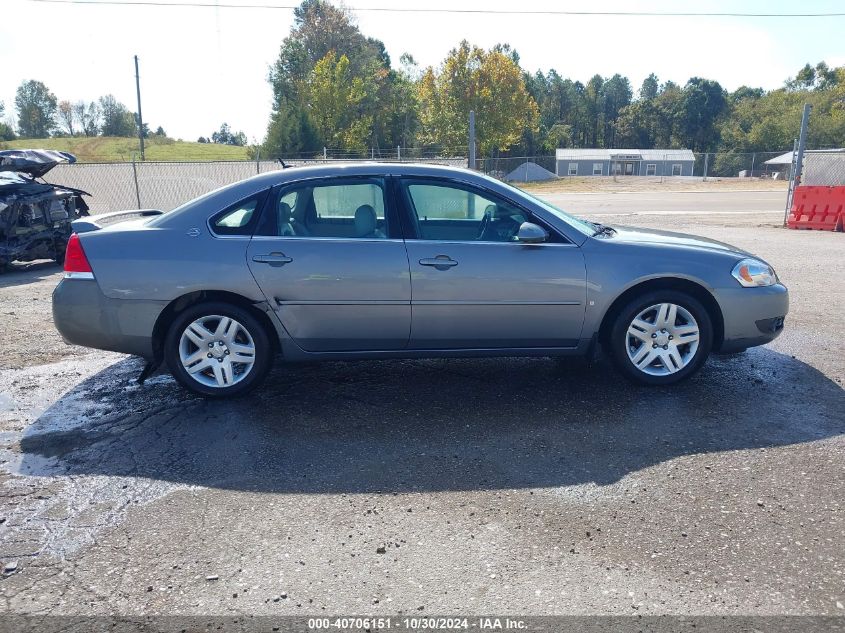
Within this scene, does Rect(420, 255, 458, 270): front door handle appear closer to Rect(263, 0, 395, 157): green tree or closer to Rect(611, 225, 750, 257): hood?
Rect(611, 225, 750, 257): hood

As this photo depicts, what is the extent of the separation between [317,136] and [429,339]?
38.1 m

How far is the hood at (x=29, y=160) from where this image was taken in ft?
37.3

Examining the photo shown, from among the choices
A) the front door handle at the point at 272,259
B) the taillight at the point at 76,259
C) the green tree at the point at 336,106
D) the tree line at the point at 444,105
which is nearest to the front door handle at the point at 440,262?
the front door handle at the point at 272,259

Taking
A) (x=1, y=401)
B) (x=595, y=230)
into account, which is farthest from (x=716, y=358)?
(x=1, y=401)

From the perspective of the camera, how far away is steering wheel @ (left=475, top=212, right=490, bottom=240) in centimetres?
465

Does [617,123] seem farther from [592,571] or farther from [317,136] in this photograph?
[592,571]

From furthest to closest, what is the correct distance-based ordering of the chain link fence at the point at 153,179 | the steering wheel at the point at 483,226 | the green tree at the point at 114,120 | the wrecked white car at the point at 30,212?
the green tree at the point at 114,120 → the chain link fence at the point at 153,179 → the wrecked white car at the point at 30,212 → the steering wheel at the point at 483,226

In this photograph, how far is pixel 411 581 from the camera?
2678 millimetres

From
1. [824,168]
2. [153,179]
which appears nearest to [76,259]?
[153,179]

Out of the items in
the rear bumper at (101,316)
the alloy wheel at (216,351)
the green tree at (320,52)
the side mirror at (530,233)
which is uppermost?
the green tree at (320,52)

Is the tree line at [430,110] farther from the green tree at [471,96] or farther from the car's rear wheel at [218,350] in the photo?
the car's rear wheel at [218,350]

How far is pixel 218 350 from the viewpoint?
15.1 feet

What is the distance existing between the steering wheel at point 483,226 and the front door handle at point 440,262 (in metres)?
0.29

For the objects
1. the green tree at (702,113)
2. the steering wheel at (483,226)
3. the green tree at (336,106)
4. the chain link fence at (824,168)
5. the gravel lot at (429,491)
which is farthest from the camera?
the green tree at (702,113)
